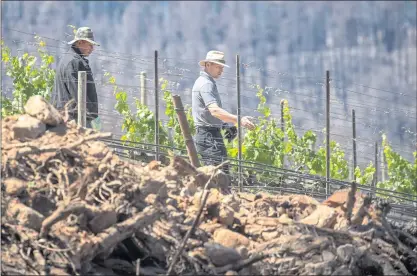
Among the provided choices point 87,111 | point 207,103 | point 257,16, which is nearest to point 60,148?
point 87,111

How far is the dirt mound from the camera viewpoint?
869cm

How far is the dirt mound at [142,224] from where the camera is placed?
8.69m

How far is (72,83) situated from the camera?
491 inches

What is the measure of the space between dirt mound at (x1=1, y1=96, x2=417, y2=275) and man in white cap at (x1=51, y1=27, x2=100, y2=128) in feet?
8.32

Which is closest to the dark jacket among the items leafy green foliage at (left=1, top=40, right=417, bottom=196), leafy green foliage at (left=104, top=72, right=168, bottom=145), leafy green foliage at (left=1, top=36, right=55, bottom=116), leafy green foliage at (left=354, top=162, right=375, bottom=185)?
leafy green foliage at (left=1, top=40, right=417, bottom=196)

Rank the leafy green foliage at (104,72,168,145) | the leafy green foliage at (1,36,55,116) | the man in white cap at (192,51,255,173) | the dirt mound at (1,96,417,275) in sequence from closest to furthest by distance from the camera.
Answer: the dirt mound at (1,96,417,275), the man in white cap at (192,51,255,173), the leafy green foliage at (1,36,55,116), the leafy green foliage at (104,72,168,145)

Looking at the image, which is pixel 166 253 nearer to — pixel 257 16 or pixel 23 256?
pixel 23 256

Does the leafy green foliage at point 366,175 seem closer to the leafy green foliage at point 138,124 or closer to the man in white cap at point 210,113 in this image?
the leafy green foliage at point 138,124

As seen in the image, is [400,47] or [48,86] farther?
[400,47]

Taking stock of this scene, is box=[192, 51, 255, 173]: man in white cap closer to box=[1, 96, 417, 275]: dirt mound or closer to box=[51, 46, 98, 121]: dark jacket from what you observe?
box=[51, 46, 98, 121]: dark jacket

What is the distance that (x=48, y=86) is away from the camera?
17.2 meters

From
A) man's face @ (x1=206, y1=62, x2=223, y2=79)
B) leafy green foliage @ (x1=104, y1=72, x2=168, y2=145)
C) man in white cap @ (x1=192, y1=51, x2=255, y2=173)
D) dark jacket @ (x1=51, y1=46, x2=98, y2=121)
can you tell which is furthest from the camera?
leafy green foliage @ (x1=104, y1=72, x2=168, y2=145)

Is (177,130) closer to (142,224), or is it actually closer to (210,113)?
(210,113)

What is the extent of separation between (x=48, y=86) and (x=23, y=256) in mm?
8784
